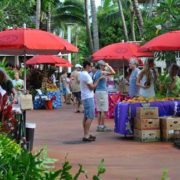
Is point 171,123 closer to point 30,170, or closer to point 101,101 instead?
point 101,101

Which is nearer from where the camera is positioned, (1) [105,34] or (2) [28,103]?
(2) [28,103]

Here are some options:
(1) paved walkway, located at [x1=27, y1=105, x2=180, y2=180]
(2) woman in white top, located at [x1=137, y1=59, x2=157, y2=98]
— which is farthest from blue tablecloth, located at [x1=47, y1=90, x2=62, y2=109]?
(2) woman in white top, located at [x1=137, y1=59, x2=157, y2=98]

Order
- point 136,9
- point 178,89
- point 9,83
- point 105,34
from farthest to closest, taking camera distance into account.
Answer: point 105,34 → point 136,9 → point 178,89 → point 9,83

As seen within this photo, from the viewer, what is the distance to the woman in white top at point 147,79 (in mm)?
11820

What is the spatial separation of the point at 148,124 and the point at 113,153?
1.69 meters

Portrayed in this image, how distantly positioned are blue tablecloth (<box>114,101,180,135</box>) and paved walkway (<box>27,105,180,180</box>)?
9.9 inches

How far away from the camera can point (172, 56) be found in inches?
726

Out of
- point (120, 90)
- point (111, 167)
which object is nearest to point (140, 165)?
point (111, 167)

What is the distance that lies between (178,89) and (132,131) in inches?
58.8

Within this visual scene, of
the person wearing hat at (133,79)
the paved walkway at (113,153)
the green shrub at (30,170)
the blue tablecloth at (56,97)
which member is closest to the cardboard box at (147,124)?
the paved walkway at (113,153)

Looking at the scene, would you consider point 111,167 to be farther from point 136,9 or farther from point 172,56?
point 136,9

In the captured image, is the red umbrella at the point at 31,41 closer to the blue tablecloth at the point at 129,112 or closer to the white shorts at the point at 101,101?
the blue tablecloth at the point at 129,112

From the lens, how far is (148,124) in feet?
36.5

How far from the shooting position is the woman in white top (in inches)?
465
